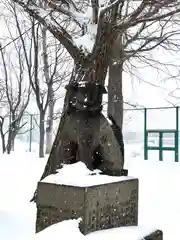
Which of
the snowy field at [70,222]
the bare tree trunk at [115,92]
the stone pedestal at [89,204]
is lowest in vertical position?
the snowy field at [70,222]

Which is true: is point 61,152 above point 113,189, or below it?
above

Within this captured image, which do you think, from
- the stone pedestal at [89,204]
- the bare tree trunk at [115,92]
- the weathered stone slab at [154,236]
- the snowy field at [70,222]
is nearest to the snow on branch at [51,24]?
the snowy field at [70,222]

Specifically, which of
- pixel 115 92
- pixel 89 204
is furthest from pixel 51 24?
pixel 115 92

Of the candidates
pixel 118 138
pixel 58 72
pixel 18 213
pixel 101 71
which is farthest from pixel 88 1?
pixel 58 72

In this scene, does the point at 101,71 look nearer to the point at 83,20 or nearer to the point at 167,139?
the point at 83,20

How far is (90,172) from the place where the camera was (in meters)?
3.56

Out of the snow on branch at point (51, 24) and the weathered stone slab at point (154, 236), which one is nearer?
the weathered stone slab at point (154, 236)

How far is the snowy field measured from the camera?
412 cm

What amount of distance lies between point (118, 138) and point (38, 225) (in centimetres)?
120

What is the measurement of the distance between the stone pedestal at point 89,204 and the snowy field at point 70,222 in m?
0.10

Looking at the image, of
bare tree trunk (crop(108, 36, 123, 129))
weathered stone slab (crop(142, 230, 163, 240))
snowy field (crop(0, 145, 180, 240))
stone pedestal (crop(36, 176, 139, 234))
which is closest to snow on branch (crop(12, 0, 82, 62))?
snowy field (crop(0, 145, 180, 240))

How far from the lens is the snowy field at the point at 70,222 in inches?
162

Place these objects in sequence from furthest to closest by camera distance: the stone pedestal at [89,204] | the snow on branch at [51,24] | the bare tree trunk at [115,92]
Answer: the bare tree trunk at [115,92] → the snow on branch at [51,24] → the stone pedestal at [89,204]

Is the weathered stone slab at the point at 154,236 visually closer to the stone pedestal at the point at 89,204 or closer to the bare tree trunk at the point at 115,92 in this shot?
the stone pedestal at the point at 89,204
